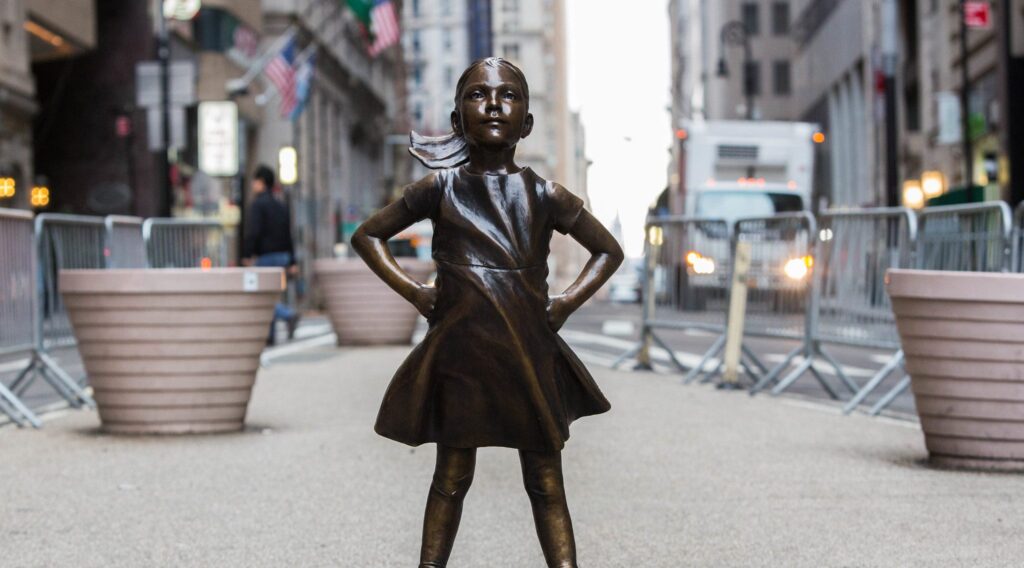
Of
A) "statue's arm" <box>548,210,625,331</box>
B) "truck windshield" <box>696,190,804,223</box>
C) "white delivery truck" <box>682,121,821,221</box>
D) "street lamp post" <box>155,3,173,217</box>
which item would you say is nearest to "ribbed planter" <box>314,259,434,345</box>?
"street lamp post" <box>155,3,173,217</box>

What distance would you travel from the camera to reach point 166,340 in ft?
27.6

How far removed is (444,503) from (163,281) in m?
4.82

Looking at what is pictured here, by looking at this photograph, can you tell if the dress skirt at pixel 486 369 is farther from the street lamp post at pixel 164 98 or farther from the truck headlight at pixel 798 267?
the street lamp post at pixel 164 98

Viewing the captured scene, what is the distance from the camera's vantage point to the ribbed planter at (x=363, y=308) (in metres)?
17.9

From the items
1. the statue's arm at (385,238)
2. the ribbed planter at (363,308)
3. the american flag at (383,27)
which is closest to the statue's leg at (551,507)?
the statue's arm at (385,238)

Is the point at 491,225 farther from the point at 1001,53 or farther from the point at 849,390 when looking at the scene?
the point at 1001,53

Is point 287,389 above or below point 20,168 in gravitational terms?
below

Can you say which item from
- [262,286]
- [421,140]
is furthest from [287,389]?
[421,140]

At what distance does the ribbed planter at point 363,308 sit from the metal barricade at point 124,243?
573cm

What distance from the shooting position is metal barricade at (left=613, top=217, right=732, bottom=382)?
1311 cm

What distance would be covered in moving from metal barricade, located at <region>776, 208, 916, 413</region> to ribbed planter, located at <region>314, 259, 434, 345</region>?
7.03 meters

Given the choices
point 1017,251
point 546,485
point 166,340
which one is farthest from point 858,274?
point 546,485

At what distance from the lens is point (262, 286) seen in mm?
8648

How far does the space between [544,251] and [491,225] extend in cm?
17
